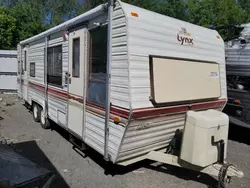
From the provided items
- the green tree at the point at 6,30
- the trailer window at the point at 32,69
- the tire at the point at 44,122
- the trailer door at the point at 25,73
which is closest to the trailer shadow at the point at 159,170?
the tire at the point at 44,122

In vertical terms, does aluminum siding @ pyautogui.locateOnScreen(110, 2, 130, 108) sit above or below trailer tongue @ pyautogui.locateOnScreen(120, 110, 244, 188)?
above

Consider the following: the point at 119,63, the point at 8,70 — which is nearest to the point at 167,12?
the point at 8,70

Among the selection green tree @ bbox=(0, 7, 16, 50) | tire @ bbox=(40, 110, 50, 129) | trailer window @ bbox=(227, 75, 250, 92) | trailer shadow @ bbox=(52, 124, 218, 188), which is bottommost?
trailer shadow @ bbox=(52, 124, 218, 188)

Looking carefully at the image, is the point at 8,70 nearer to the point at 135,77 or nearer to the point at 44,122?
the point at 44,122

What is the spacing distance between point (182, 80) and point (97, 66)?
136 cm

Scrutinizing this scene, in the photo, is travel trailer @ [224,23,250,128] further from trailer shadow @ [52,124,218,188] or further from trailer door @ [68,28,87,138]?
trailer door @ [68,28,87,138]

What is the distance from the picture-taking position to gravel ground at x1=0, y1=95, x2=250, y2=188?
3.79m

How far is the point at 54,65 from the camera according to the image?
5688mm

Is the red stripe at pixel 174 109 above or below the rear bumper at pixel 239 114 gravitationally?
above

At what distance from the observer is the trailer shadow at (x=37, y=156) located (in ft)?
12.4

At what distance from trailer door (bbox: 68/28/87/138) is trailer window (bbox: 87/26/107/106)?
0.20 metres

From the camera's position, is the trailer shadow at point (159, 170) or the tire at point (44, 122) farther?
the tire at point (44, 122)

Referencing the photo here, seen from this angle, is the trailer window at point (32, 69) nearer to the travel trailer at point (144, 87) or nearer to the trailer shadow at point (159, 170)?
the travel trailer at point (144, 87)

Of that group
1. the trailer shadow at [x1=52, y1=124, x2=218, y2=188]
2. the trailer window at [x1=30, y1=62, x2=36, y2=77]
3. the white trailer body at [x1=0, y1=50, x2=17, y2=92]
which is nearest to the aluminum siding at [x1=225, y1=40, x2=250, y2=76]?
the trailer shadow at [x1=52, y1=124, x2=218, y2=188]
